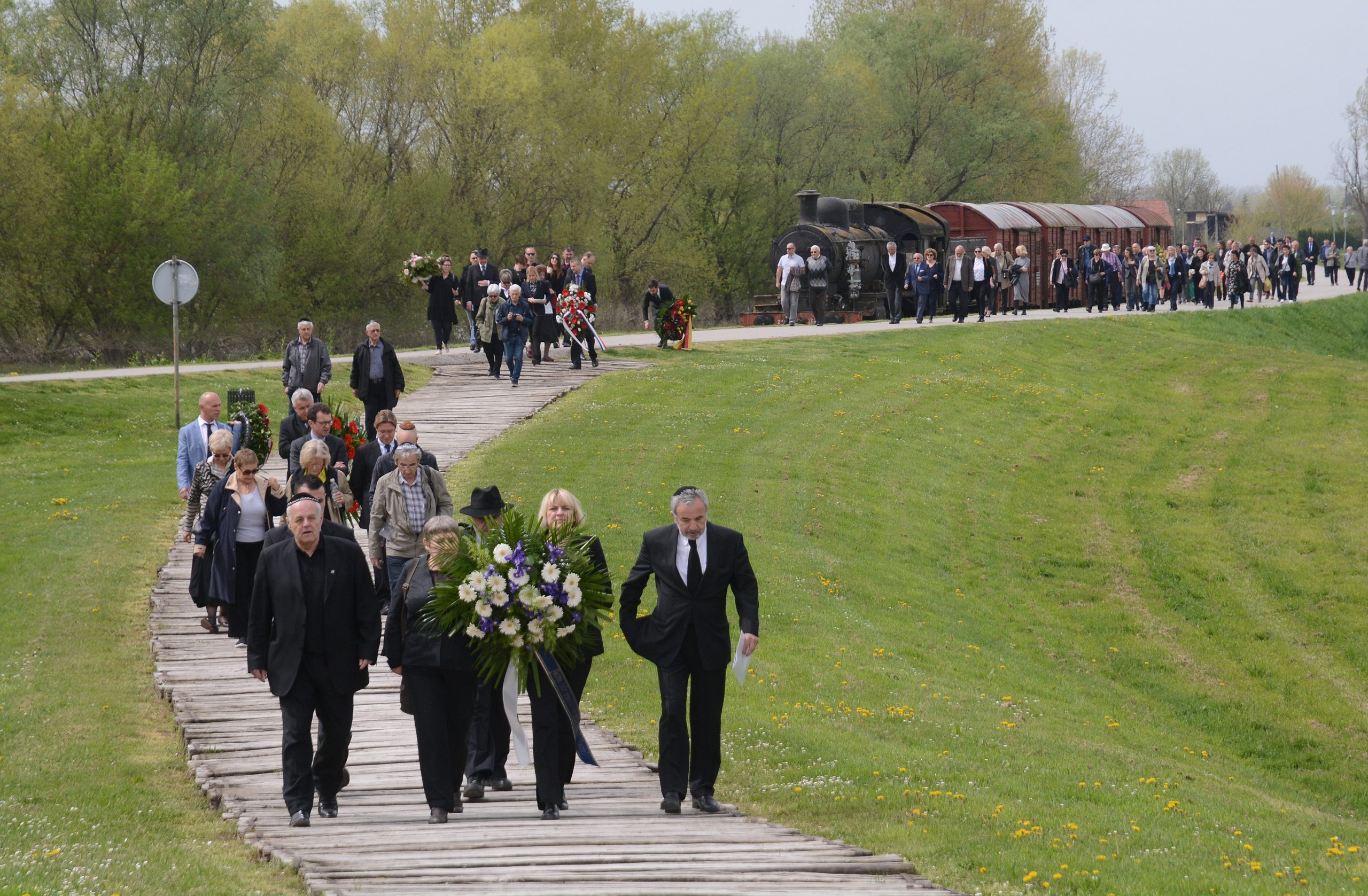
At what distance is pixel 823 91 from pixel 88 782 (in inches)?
2195

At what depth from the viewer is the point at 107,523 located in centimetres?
1941

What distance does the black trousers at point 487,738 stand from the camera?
30.7 feet

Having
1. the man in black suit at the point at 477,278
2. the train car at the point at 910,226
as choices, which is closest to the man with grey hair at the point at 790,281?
the train car at the point at 910,226

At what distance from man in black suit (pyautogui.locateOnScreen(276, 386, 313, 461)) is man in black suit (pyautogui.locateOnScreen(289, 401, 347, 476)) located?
11 centimetres

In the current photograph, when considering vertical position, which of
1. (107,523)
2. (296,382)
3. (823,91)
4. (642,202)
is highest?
(823,91)

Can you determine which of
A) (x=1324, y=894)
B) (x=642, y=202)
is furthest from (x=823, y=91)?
(x=1324, y=894)

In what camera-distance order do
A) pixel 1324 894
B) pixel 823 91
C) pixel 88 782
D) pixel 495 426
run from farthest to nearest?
1. pixel 823 91
2. pixel 495 426
3. pixel 88 782
4. pixel 1324 894

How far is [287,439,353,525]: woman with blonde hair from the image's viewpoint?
11.9 m

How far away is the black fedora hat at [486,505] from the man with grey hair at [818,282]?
29826 millimetres

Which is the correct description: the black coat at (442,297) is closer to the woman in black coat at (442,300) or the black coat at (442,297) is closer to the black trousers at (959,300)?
the woman in black coat at (442,300)

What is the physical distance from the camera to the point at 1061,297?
4422 centimetres

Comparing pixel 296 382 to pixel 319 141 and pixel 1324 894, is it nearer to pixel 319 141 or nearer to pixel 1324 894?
pixel 1324 894

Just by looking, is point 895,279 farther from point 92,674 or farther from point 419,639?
point 419,639

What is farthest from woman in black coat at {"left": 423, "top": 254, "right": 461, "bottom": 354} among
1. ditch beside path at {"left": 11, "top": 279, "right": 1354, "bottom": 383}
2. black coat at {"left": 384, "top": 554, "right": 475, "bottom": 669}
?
black coat at {"left": 384, "top": 554, "right": 475, "bottom": 669}
